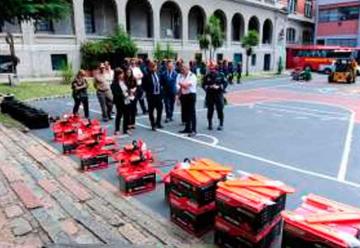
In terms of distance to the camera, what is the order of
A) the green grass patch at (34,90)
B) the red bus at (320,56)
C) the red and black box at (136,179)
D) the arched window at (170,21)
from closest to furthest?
the red and black box at (136,179)
the green grass patch at (34,90)
the arched window at (170,21)
the red bus at (320,56)

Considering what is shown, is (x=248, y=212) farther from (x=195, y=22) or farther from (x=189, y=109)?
(x=195, y=22)

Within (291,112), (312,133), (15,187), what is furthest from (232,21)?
(15,187)

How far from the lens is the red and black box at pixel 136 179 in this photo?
4.75 m

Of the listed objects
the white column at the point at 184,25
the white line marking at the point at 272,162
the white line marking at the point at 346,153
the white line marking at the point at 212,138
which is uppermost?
the white column at the point at 184,25

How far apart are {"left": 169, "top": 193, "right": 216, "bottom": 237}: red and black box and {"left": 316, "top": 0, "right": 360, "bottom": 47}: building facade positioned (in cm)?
4798

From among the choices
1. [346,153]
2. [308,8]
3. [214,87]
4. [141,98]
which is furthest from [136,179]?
[308,8]

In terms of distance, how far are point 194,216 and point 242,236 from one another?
62cm

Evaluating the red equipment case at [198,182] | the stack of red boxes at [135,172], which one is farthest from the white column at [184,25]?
the red equipment case at [198,182]

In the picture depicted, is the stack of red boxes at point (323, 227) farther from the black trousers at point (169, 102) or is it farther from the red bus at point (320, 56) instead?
the red bus at point (320, 56)

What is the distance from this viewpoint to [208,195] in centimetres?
367

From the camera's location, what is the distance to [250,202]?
311 centimetres

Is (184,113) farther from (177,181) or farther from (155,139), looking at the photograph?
(177,181)

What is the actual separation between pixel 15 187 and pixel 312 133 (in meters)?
7.12

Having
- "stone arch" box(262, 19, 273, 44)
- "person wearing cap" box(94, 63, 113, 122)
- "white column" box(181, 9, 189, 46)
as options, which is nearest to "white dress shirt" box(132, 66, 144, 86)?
"person wearing cap" box(94, 63, 113, 122)
